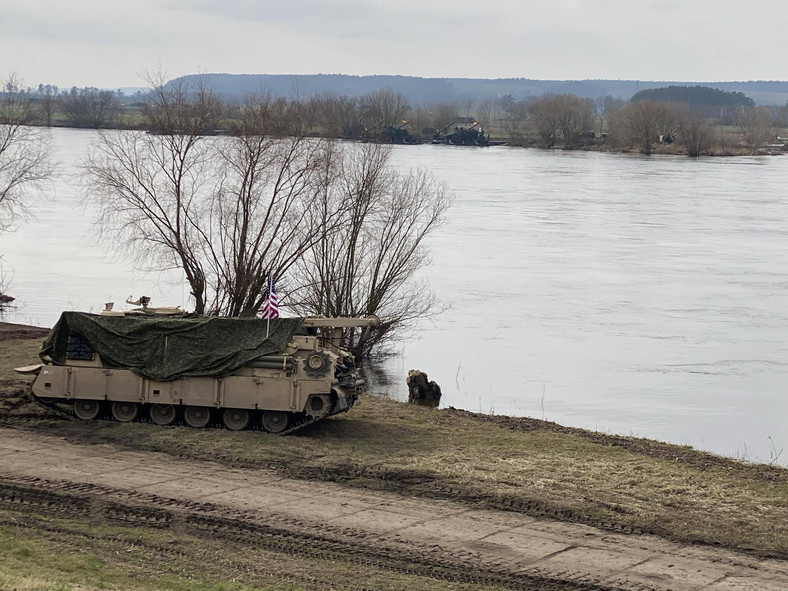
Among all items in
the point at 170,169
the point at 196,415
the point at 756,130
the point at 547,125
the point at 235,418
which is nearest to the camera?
the point at 235,418

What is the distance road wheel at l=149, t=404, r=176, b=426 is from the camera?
2053cm

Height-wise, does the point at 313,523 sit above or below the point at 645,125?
below

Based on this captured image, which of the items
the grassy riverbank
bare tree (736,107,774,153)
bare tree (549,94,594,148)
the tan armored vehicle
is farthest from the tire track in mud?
bare tree (736,107,774,153)

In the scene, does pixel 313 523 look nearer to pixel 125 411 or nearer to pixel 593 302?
pixel 125 411

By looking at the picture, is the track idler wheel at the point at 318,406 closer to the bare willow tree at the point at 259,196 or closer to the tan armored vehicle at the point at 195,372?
the tan armored vehicle at the point at 195,372

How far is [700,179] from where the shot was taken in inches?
3445

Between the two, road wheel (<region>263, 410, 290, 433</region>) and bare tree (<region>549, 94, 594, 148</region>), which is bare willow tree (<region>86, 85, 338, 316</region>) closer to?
road wheel (<region>263, 410, 290, 433</region>)

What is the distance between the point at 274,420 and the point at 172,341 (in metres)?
Answer: 2.31

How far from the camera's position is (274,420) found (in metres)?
20.2

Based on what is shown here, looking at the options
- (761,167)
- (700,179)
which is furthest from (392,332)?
(761,167)

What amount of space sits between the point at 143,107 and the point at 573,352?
14.1m

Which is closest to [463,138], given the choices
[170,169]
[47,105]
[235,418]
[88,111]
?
[88,111]

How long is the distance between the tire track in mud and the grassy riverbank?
230 cm

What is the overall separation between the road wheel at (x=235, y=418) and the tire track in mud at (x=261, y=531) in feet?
13.6
